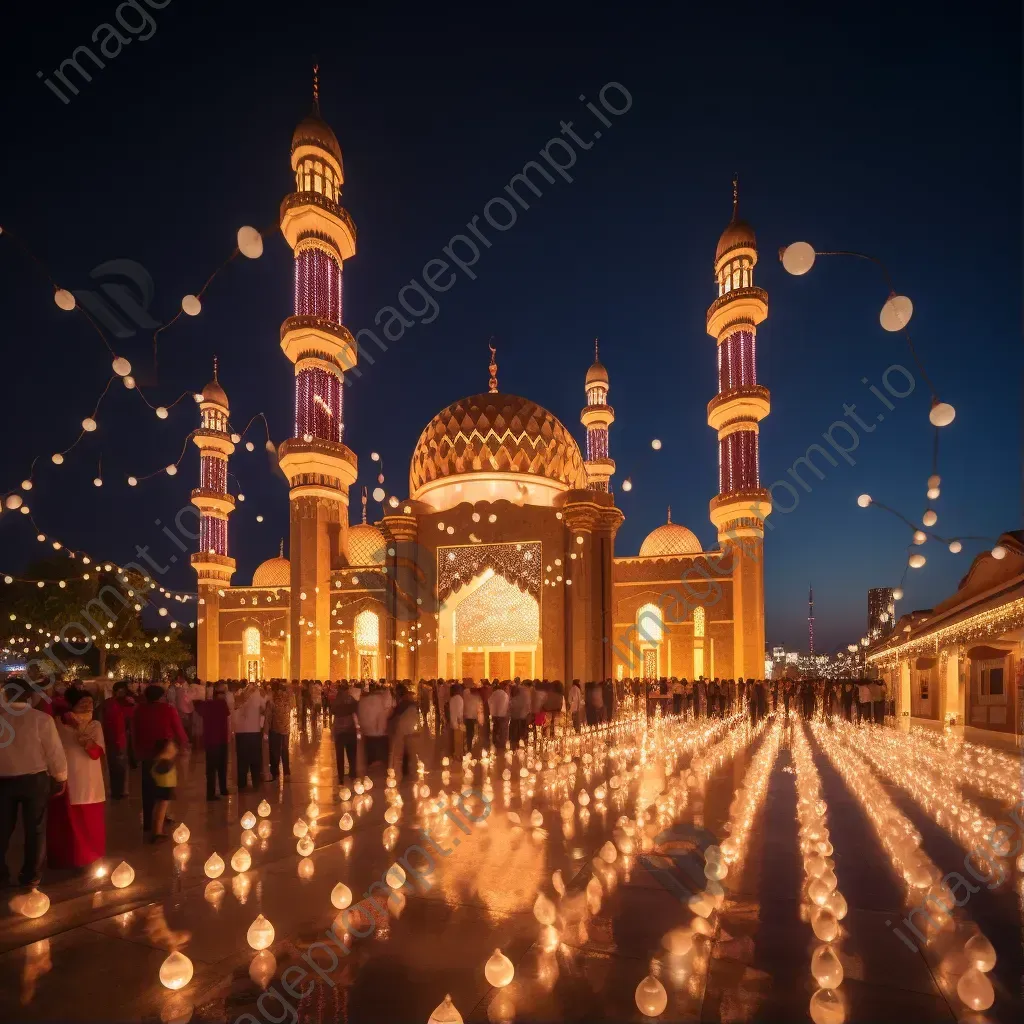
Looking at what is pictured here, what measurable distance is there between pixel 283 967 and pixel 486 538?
2195 cm

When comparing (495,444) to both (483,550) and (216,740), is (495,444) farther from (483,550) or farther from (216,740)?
(216,740)

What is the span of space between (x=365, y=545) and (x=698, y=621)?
1682cm

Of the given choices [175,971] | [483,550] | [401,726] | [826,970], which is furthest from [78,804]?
[483,550]

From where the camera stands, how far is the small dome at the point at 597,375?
38.0m

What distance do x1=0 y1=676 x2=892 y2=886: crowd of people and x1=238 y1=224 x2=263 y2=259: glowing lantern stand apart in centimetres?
455

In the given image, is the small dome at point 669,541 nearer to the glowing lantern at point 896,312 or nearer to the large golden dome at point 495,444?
the large golden dome at point 495,444

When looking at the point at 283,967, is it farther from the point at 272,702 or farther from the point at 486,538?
the point at 486,538

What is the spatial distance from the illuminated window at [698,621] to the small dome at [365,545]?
1547cm

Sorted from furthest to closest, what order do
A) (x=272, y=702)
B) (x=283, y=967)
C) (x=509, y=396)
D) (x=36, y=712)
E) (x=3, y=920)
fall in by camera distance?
(x=509, y=396)
(x=272, y=702)
(x=36, y=712)
(x=3, y=920)
(x=283, y=967)

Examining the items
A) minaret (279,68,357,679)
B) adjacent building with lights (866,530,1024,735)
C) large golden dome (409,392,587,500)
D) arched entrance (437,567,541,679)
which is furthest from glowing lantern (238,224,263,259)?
minaret (279,68,357,679)

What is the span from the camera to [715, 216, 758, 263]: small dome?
31406mm

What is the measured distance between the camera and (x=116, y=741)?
29.0ft

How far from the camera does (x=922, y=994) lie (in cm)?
354

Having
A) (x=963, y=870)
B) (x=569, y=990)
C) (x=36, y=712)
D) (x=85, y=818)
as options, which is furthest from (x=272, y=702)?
(x=963, y=870)
